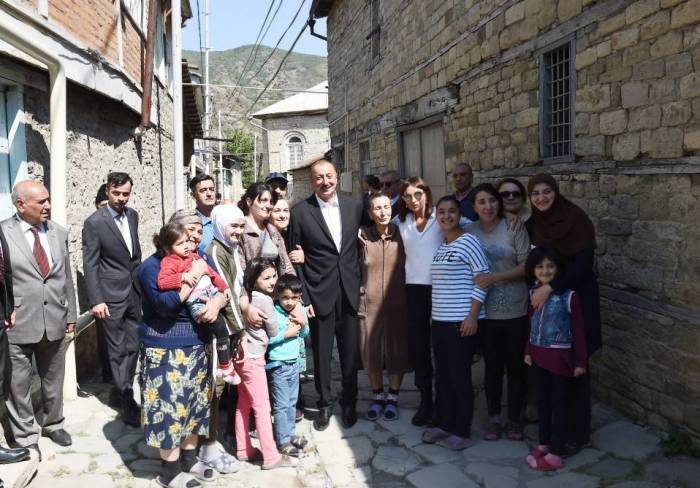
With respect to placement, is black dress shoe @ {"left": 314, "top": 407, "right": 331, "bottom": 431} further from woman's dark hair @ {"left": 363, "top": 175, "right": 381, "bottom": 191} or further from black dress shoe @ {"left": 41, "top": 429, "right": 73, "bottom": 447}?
woman's dark hair @ {"left": 363, "top": 175, "right": 381, "bottom": 191}

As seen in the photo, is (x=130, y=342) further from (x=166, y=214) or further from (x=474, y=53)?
(x=166, y=214)

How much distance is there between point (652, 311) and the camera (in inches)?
144

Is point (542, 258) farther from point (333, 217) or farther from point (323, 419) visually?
point (323, 419)

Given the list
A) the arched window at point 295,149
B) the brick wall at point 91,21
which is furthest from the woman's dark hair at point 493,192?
the arched window at point 295,149

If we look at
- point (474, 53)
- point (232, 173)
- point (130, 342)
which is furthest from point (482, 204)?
point (232, 173)

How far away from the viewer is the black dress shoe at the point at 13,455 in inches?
125

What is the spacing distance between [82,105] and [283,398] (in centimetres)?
364

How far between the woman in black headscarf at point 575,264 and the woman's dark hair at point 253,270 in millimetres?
1621

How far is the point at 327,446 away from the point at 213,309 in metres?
1.36

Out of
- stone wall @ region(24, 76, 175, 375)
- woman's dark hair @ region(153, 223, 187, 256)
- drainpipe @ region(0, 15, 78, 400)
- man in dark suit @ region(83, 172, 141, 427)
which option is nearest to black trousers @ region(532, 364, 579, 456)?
woman's dark hair @ region(153, 223, 187, 256)

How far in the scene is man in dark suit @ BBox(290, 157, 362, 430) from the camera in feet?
12.5

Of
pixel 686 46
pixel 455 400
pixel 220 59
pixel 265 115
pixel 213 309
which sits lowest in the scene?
pixel 455 400

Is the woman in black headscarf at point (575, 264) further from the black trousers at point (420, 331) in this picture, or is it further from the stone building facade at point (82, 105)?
the stone building facade at point (82, 105)

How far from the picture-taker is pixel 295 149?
33281 millimetres
